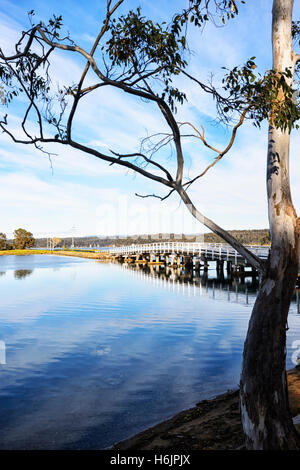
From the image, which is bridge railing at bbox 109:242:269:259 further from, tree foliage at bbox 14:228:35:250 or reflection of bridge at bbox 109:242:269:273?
tree foliage at bbox 14:228:35:250

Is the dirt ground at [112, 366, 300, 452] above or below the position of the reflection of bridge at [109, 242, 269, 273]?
below

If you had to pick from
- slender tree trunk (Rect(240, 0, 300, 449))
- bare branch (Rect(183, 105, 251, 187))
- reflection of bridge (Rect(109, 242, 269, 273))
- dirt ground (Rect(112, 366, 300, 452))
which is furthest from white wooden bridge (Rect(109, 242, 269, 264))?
slender tree trunk (Rect(240, 0, 300, 449))

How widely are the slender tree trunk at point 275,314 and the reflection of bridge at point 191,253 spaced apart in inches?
943

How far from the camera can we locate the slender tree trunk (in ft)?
14.2

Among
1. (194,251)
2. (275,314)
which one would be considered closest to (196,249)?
(194,251)

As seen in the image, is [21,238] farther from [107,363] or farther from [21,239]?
[107,363]

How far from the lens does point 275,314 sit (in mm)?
4672

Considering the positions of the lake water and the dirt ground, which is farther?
the lake water

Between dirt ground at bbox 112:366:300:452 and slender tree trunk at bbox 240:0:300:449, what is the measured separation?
0.66 meters

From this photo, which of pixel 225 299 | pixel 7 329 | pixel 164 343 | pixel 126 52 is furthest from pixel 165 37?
pixel 225 299

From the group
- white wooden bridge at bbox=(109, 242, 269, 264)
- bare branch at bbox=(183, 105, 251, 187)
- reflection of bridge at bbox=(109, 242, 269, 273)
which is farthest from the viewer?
reflection of bridge at bbox=(109, 242, 269, 273)
